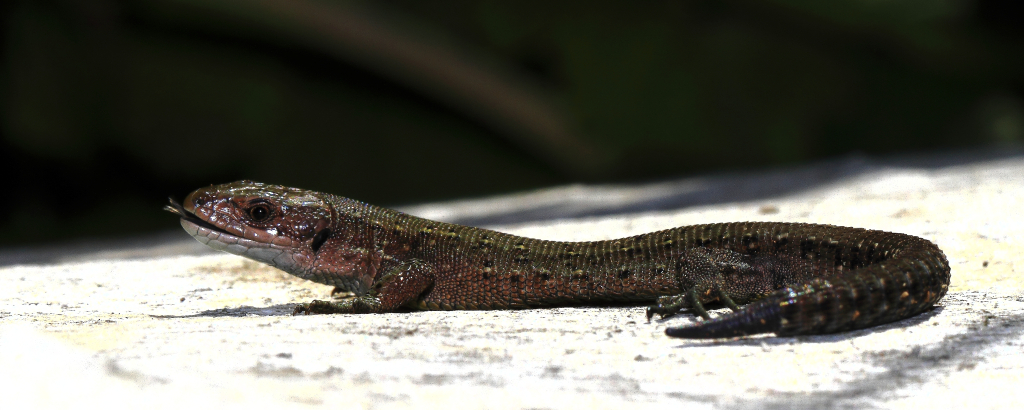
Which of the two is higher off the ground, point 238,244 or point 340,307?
point 238,244

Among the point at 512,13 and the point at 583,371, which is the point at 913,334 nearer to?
the point at 583,371

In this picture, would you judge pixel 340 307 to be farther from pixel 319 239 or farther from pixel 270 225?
pixel 270 225

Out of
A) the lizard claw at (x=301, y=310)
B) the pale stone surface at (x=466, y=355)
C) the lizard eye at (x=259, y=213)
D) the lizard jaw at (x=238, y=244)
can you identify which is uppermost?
the lizard eye at (x=259, y=213)

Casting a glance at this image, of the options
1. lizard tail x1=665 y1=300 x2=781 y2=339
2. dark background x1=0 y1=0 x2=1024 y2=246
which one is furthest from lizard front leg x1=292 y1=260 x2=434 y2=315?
dark background x1=0 y1=0 x2=1024 y2=246

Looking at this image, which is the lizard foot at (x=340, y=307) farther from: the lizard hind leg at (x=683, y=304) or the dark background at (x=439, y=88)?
the dark background at (x=439, y=88)

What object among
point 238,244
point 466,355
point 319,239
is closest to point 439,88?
point 319,239

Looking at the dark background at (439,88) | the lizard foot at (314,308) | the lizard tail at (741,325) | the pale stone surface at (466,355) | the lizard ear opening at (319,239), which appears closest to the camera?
the pale stone surface at (466,355)

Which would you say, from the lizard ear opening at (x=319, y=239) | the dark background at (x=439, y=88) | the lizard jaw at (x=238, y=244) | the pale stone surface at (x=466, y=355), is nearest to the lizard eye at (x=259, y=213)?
the lizard jaw at (x=238, y=244)

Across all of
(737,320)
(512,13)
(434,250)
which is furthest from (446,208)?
(737,320)

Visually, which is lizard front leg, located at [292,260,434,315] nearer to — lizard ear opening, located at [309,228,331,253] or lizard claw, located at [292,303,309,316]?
lizard claw, located at [292,303,309,316]
